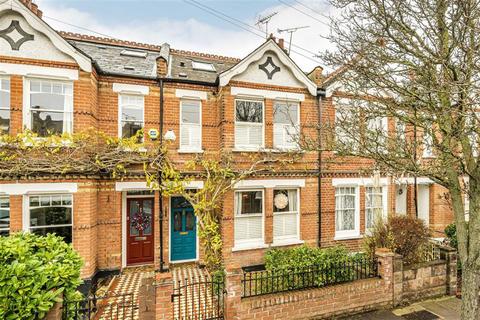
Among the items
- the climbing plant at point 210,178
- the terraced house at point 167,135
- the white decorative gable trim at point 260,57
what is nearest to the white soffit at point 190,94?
the terraced house at point 167,135

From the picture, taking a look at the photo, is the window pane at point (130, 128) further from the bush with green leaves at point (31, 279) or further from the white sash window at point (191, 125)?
the bush with green leaves at point (31, 279)

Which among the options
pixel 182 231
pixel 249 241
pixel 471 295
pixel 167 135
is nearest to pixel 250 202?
pixel 249 241

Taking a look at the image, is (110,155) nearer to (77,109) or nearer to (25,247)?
(77,109)

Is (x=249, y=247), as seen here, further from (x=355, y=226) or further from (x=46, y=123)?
(x=46, y=123)

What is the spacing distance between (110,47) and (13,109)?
212 inches

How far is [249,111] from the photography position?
31.0ft

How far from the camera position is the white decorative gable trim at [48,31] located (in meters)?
6.93

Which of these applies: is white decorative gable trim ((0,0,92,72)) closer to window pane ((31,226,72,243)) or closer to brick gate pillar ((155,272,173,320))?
window pane ((31,226,72,243))

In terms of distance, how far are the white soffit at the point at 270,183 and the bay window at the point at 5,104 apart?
691 centimetres

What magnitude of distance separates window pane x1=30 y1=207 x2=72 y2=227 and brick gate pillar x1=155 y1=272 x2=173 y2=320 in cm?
440

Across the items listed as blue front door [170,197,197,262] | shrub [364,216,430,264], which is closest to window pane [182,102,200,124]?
blue front door [170,197,197,262]

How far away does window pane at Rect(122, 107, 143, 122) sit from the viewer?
8.84 metres

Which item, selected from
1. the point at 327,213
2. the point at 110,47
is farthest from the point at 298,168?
the point at 110,47

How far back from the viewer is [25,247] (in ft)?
14.2
